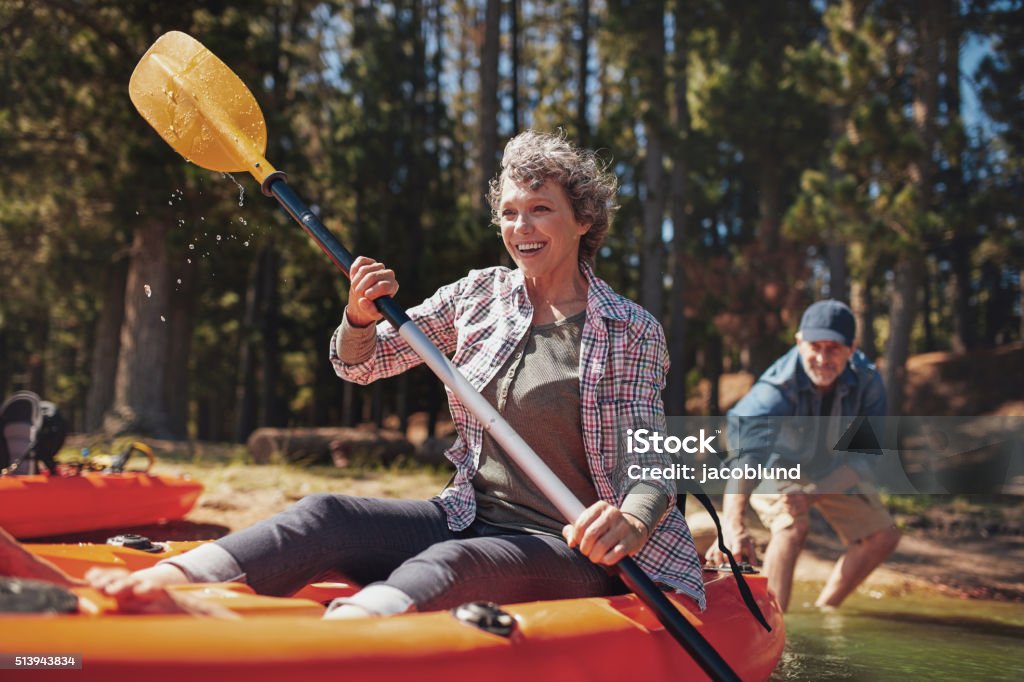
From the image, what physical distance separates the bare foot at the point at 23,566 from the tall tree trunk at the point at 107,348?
11409mm

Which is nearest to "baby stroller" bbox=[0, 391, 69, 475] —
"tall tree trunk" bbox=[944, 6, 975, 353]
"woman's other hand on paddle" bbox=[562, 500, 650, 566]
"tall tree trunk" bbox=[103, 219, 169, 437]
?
"woman's other hand on paddle" bbox=[562, 500, 650, 566]

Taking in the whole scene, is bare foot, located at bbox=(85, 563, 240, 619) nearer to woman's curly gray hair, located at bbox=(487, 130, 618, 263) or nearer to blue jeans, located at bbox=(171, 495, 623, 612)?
blue jeans, located at bbox=(171, 495, 623, 612)

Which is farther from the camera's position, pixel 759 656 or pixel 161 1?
pixel 161 1

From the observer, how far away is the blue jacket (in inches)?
152

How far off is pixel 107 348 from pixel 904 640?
12349 mm

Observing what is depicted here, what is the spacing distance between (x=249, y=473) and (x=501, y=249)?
488 cm

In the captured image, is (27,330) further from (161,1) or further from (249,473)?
(249,473)

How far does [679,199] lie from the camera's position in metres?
13.1

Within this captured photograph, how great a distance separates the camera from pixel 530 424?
2309mm

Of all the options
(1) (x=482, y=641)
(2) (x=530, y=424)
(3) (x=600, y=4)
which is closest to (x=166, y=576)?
(1) (x=482, y=641)

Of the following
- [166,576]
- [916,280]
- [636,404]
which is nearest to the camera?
[166,576]

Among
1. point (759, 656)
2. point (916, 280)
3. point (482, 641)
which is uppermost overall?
point (916, 280)

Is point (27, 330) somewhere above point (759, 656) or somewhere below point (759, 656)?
above

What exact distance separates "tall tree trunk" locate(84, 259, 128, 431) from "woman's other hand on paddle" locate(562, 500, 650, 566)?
11.6 m
